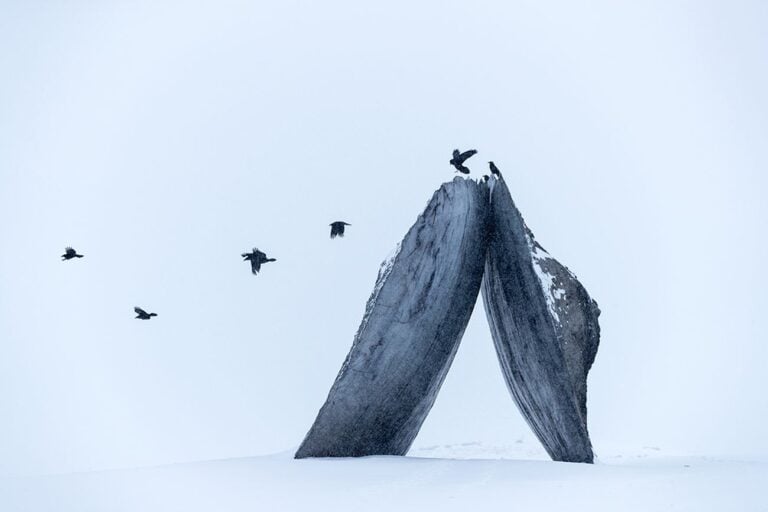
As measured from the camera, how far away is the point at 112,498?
4.96 m

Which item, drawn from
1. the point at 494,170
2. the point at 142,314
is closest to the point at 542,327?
the point at 494,170

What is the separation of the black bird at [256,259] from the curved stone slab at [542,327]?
2684 millimetres

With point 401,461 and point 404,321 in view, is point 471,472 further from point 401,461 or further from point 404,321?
point 404,321

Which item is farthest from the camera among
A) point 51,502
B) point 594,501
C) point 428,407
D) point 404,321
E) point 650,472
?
point 428,407

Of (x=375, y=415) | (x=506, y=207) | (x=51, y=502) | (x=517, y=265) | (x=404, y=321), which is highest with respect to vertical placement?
(x=506, y=207)

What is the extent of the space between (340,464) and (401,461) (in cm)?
56

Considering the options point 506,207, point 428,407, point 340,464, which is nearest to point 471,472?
point 340,464

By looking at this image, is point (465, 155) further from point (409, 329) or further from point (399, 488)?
point (399, 488)

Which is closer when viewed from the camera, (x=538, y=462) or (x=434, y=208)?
(x=538, y=462)

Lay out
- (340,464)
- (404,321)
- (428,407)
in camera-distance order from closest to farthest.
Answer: (340,464), (404,321), (428,407)

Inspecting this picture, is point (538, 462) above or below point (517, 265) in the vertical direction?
below

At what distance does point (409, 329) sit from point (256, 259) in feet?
8.18

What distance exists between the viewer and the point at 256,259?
892 centimetres

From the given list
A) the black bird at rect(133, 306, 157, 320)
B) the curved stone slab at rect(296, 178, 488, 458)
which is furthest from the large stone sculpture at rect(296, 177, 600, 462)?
the black bird at rect(133, 306, 157, 320)
